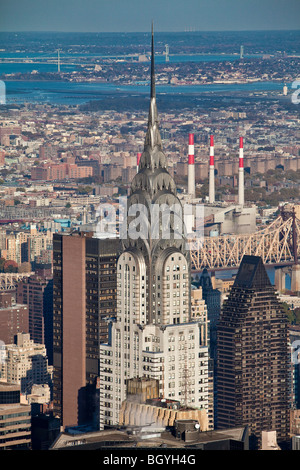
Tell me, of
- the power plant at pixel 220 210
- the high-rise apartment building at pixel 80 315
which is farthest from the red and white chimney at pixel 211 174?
the high-rise apartment building at pixel 80 315

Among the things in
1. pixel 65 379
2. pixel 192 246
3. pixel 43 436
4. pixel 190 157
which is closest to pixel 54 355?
pixel 65 379

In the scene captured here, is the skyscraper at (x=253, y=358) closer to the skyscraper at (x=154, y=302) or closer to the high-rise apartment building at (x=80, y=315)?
the high-rise apartment building at (x=80, y=315)

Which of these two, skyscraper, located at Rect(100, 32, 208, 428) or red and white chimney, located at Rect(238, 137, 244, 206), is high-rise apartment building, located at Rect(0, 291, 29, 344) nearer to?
skyscraper, located at Rect(100, 32, 208, 428)

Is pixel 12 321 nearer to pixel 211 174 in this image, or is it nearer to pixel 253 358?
pixel 253 358

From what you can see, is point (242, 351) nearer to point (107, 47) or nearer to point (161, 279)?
point (161, 279)

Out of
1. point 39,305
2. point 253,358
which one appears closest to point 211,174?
point 39,305

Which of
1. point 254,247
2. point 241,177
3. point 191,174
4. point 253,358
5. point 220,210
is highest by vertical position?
point 191,174
